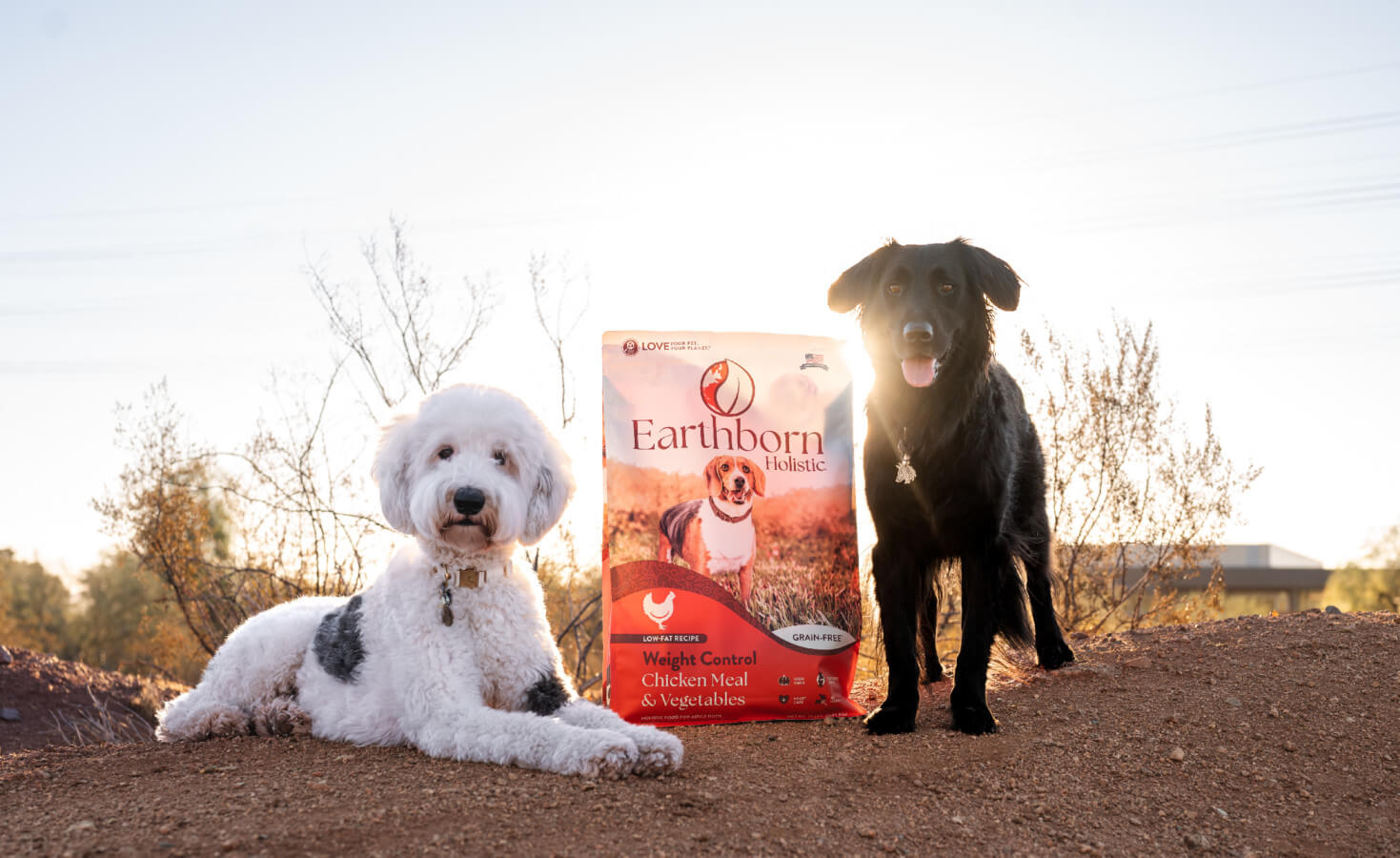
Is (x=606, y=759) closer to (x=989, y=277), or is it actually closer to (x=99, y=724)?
(x=989, y=277)

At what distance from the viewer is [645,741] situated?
9.03 feet

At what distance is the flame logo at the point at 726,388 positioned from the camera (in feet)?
12.6

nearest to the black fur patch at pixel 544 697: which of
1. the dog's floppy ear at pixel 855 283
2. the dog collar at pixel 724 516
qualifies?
the dog collar at pixel 724 516

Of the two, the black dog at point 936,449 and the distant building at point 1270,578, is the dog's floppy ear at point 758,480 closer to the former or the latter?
the black dog at point 936,449

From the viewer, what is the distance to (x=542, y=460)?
3.02 m

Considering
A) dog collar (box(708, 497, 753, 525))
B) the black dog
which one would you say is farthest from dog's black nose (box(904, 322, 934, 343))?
dog collar (box(708, 497, 753, 525))

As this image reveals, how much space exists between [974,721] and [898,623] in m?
0.42

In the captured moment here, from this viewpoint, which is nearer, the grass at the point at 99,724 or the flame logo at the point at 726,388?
the flame logo at the point at 726,388

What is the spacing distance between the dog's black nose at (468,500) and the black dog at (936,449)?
1.45 metres

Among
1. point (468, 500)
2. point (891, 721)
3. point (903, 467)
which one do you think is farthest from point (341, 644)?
point (903, 467)

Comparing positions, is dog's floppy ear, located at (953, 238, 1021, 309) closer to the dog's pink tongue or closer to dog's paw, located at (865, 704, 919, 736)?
the dog's pink tongue

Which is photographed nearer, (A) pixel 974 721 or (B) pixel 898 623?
(A) pixel 974 721

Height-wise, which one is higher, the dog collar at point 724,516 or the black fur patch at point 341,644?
the dog collar at point 724,516

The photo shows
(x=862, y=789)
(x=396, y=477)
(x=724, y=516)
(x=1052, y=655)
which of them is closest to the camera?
(x=862, y=789)
